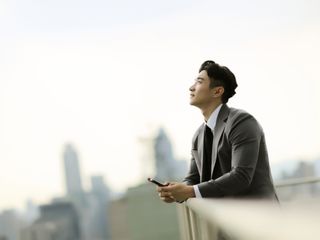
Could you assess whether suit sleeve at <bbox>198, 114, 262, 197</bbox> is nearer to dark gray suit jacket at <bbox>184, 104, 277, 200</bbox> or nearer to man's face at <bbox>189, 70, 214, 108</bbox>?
dark gray suit jacket at <bbox>184, 104, 277, 200</bbox>

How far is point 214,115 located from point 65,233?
3014 cm

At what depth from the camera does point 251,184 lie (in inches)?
66.6

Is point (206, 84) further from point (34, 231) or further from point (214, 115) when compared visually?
point (34, 231)

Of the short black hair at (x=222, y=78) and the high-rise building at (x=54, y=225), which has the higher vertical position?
the short black hair at (x=222, y=78)

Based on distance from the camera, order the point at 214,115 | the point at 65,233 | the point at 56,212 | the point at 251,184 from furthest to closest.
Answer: the point at 56,212
the point at 65,233
the point at 214,115
the point at 251,184

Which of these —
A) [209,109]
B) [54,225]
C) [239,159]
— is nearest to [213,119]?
[209,109]

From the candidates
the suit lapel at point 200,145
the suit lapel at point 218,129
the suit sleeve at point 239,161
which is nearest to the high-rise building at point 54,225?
the suit lapel at point 200,145

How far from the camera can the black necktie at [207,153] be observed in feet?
6.10

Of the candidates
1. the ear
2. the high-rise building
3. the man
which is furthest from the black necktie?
the high-rise building

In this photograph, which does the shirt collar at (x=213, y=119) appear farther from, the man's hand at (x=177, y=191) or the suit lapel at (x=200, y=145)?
the man's hand at (x=177, y=191)

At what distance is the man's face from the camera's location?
1885mm

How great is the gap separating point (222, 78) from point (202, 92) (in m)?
0.08

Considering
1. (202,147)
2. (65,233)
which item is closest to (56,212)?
(65,233)

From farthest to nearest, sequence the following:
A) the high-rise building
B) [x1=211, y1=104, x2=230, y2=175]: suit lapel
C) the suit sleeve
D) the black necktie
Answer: the high-rise building < the black necktie < [x1=211, y1=104, x2=230, y2=175]: suit lapel < the suit sleeve
